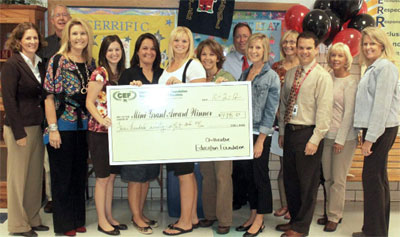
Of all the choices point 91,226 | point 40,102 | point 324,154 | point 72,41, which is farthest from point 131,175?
point 324,154

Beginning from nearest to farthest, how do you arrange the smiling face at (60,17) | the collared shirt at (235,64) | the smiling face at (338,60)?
the smiling face at (338,60) < the smiling face at (60,17) < the collared shirt at (235,64)

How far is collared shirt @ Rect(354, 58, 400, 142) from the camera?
3.23 m

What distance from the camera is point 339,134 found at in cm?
354

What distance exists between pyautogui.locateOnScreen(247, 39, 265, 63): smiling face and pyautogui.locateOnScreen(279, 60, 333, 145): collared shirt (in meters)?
0.38

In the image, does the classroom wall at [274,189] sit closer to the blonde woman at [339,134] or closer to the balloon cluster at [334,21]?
the blonde woman at [339,134]

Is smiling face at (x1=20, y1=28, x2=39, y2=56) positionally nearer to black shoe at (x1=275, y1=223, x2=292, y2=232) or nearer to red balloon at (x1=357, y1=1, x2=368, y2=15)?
black shoe at (x1=275, y1=223, x2=292, y2=232)

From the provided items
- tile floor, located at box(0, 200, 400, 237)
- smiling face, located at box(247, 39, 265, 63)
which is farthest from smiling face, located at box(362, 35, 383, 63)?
tile floor, located at box(0, 200, 400, 237)

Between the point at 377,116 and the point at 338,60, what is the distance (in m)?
0.59

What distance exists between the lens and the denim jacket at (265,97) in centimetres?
332

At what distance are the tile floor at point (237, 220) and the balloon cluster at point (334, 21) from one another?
1.62m

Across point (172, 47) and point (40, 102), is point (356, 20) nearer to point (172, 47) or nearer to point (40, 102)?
point (172, 47)

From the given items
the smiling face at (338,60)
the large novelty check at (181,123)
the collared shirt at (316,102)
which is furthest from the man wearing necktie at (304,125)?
the large novelty check at (181,123)

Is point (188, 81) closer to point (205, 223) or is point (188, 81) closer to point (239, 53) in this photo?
point (239, 53)

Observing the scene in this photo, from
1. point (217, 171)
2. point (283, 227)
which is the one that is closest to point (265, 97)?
point (217, 171)
